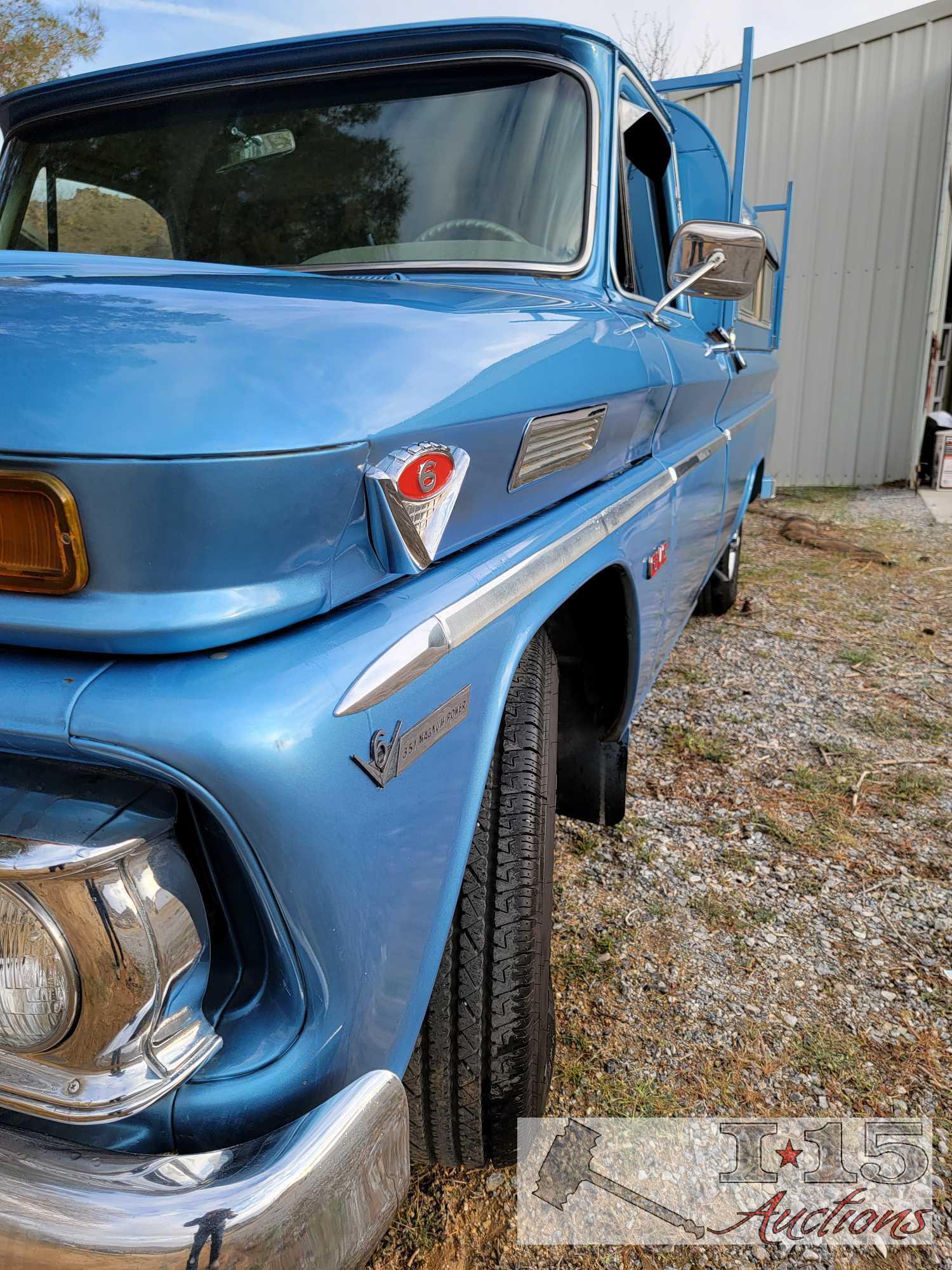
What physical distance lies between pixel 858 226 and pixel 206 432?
32.9 feet

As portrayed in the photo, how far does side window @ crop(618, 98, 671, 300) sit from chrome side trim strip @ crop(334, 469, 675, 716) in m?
0.93

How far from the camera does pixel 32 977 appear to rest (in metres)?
0.86

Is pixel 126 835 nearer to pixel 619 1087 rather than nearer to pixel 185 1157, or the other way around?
pixel 185 1157

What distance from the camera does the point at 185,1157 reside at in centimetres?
84

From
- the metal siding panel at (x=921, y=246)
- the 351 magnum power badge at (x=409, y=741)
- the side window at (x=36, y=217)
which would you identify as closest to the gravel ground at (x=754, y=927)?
the 351 magnum power badge at (x=409, y=741)

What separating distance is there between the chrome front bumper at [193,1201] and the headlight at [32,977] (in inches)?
4.2

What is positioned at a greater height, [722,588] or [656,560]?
[656,560]

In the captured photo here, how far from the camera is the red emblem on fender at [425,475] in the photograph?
99 cm

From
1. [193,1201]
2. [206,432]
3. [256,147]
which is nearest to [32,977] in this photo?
[193,1201]

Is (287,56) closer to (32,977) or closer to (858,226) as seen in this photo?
(32,977)

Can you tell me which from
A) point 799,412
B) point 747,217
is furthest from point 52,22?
point 799,412

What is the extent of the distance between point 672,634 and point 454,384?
1717mm

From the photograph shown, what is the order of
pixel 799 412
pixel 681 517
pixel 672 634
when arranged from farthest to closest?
pixel 799 412 → pixel 672 634 → pixel 681 517

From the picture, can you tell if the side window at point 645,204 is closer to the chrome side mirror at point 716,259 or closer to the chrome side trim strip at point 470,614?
the chrome side mirror at point 716,259
